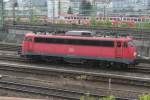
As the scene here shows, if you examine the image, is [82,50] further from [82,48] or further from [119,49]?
[119,49]

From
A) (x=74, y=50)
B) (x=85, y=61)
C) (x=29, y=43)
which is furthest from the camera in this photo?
(x=29, y=43)

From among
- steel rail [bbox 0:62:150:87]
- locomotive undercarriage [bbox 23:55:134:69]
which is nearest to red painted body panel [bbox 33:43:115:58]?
locomotive undercarriage [bbox 23:55:134:69]

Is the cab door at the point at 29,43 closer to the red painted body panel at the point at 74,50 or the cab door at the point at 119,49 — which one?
the red painted body panel at the point at 74,50

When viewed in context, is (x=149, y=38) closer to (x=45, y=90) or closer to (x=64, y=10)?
(x=45, y=90)

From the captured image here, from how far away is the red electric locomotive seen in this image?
72.2ft

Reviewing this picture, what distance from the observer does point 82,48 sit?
913 inches

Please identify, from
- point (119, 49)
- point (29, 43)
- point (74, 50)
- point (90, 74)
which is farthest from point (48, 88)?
point (29, 43)

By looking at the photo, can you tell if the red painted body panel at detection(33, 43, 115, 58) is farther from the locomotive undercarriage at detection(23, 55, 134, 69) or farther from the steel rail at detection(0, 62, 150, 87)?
the steel rail at detection(0, 62, 150, 87)

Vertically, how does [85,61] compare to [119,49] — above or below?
below

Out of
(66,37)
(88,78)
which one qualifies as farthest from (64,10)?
(88,78)

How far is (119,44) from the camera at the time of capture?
22016mm

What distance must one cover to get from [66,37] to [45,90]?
303 inches

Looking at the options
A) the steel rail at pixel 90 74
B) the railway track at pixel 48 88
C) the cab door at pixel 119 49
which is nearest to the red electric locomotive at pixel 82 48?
the cab door at pixel 119 49

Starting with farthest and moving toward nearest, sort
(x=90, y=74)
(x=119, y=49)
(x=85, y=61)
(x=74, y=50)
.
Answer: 1. (x=85, y=61)
2. (x=74, y=50)
3. (x=119, y=49)
4. (x=90, y=74)
